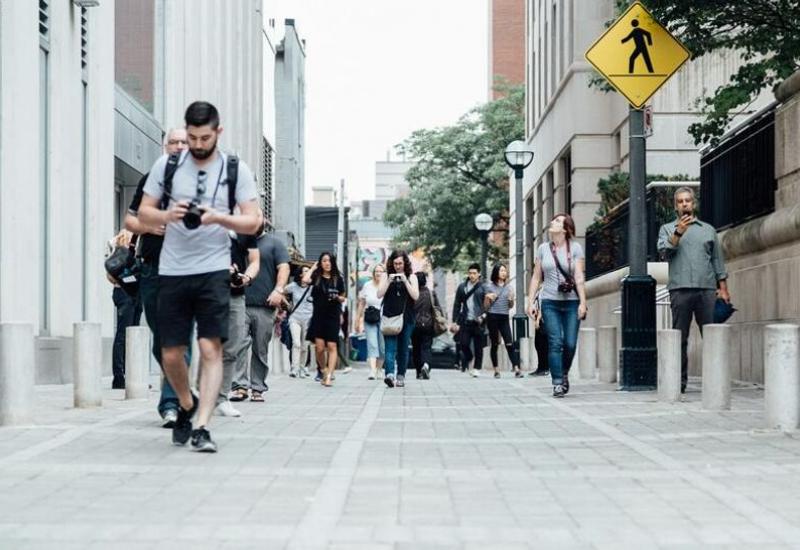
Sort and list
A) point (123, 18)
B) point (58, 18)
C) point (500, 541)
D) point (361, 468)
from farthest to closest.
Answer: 1. point (123, 18)
2. point (58, 18)
3. point (361, 468)
4. point (500, 541)

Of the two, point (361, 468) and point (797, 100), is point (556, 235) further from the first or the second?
point (361, 468)

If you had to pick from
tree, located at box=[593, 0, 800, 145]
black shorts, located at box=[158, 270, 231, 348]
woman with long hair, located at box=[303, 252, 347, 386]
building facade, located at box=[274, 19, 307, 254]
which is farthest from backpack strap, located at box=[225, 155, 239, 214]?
building facade, located at box=[274, 19, 307, 254]

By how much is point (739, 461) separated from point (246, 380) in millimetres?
6545

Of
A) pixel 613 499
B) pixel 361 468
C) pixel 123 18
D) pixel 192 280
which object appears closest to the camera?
pixel 613 499

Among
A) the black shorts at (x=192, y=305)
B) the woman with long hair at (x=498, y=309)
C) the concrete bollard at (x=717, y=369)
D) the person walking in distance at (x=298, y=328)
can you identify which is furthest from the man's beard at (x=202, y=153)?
the woman with long hair at (x=498, y=309)

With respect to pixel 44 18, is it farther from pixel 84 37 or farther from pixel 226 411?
pixel 226 411

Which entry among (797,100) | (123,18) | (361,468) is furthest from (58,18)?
(361,468)

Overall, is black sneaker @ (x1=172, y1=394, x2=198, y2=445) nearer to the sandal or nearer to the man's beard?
the man's beard

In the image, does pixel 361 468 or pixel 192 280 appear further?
pixel 192 280

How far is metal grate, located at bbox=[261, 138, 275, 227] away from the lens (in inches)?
2015

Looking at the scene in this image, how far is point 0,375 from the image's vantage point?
9.95 meters

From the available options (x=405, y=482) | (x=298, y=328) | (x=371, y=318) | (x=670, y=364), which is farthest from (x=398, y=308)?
Result: (x=405, y=482)

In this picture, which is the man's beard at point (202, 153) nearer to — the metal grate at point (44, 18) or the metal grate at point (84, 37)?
the metal grate at point (44, 18)

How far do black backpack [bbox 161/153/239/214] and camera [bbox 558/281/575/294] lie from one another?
619cm
